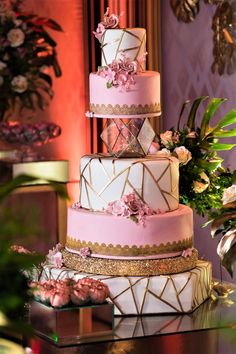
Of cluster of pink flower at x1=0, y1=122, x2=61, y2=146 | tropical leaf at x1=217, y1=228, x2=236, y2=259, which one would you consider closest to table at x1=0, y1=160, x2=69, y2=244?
cluster of pink flower at x1=0, y1=122, x2=61, y2=146

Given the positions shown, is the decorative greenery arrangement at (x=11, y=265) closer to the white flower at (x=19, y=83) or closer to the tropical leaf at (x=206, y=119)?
the tropical leaf at (x=206, y=119)

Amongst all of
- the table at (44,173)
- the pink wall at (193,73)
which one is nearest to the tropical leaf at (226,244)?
the pink wall at (193,73)

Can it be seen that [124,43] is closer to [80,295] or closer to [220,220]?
[220,220]

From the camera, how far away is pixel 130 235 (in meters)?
2.35

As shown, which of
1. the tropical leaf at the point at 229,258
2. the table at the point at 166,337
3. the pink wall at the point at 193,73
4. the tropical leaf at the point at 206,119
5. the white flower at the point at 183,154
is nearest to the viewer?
the table at the point at 166,337

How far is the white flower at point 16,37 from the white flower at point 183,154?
2542 mm

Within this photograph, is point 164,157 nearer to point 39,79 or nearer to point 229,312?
point 229,312

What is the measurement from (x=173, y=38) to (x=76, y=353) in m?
2.89

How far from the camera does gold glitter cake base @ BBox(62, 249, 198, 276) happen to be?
234 centimetres

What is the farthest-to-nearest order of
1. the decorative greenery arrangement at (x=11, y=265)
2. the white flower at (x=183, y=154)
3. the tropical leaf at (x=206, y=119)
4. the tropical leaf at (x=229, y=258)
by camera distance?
the tropical leaf at (x=206, y=119)
the white flower at (x=183, y=154)
the tropical leaf at (x=229, y=258)
the decorative greenery arrangement at (x=11, y=265)

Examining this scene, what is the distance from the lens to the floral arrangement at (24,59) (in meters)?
4.98

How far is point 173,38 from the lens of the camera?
15.1 feet

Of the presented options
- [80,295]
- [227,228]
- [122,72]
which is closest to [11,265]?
[80,295]

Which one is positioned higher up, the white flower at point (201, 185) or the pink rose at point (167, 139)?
the pink rose at point (167, 139)
